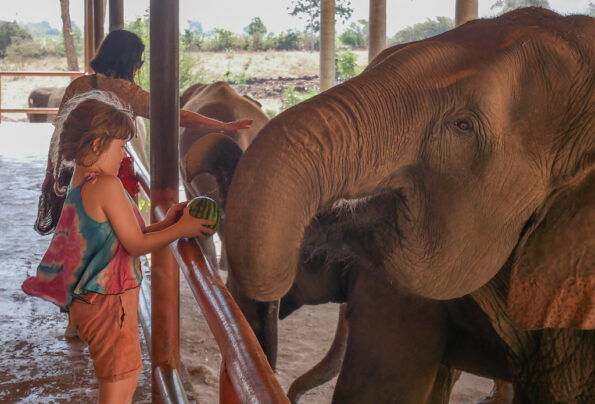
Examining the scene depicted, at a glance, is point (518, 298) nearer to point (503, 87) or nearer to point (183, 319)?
point (503, 87)

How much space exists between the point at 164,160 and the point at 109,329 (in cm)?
59

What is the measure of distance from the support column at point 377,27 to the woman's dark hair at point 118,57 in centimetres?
834

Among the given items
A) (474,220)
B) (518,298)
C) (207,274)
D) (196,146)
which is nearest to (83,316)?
(207,274)

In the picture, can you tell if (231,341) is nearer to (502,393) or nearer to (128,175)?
(128,175)

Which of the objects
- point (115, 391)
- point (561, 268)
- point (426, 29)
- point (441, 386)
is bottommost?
point (441, 386)

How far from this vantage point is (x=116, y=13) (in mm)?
5297

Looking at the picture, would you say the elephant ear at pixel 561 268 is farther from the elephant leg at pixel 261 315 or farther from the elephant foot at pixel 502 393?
the elephant foot at pixel 502 393

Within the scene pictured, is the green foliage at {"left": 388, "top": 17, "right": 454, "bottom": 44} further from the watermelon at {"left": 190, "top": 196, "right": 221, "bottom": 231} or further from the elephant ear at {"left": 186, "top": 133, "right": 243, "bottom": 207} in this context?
the watermelon at {"left": 190, "top": 196, "right": 221, "bottom": 231}

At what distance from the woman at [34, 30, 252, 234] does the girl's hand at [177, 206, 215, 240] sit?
50.6 inches

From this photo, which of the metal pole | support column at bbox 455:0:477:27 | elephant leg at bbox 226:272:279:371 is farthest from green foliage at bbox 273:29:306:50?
the metal pole

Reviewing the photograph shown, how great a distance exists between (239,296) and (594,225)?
1734 millimetres

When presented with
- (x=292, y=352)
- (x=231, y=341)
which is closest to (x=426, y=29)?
(x=292, y=352)

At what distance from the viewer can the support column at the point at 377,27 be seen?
38.4 feet

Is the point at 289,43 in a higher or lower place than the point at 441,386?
higher
